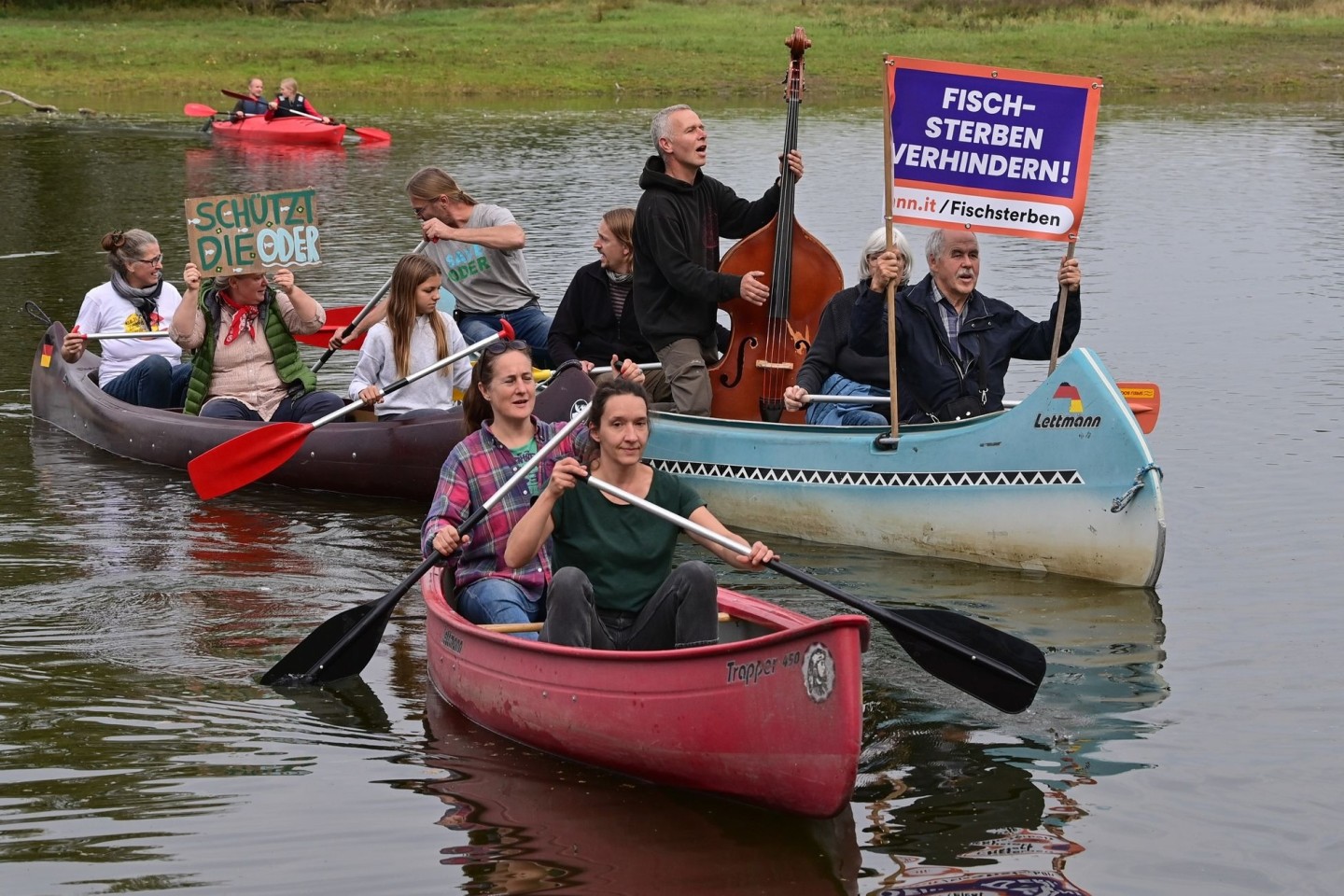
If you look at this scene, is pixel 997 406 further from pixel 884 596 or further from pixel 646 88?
pixel 646 88

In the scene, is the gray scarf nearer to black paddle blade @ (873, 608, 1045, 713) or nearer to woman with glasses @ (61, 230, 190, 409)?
woman with glasses @ (61, 230, 190, 409)

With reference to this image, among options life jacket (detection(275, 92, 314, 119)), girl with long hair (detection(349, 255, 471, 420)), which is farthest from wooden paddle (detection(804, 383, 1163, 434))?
life jacket (detection(275, 92, 314, 119))

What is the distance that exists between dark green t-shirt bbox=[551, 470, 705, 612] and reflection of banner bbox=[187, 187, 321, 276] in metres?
4.20

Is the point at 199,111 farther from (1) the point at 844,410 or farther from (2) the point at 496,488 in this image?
(2) the point at 496,488

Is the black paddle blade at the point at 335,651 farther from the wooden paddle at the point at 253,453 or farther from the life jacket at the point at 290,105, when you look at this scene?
the life jacket at the point at 290,105

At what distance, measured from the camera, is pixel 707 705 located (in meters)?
5.88

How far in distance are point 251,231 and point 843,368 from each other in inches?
136

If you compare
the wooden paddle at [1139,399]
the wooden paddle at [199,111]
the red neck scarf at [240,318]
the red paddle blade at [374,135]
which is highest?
the wooden paddle at [199,111]

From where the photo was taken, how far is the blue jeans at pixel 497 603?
23.4 ft

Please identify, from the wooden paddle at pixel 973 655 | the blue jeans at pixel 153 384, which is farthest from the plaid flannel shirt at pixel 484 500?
the blue jeans at pixel 153 384

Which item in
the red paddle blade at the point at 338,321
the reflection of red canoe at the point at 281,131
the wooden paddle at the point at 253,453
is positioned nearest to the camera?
the wooden paddle at the point at 253,453

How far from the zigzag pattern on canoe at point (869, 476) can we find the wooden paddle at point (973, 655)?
211cm

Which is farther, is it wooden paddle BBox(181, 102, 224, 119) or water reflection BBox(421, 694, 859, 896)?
wooden paddle BBox(181, 102, 224, 119)

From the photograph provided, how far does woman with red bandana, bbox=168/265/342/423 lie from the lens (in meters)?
10.4
